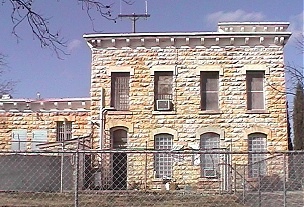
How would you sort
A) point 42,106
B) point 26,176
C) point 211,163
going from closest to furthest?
1. point 26,176
2. point 211,163
3. point 42,106

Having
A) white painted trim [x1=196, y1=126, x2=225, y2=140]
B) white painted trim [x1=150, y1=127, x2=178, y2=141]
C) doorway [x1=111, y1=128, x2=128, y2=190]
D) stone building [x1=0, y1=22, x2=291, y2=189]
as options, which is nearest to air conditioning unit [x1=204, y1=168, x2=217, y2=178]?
stone building [x1=0, y1=22, x2=291, y2=189]

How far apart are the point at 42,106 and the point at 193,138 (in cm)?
890

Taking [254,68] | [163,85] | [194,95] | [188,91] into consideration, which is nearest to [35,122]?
[163,85]

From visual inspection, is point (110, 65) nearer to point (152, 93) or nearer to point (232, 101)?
point (152, 93)

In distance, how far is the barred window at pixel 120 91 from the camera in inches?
979

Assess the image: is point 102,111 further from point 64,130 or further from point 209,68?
point 209,68

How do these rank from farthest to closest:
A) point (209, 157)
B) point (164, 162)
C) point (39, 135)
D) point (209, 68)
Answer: point (39, 135)
point (209, 68)
point (164, 162)
point (209, 157)

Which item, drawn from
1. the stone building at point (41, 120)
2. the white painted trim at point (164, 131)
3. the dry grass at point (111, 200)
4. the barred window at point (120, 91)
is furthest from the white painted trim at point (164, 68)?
the dry grass at point (111, 200)

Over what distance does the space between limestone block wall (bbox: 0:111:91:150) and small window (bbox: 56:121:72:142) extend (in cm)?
24

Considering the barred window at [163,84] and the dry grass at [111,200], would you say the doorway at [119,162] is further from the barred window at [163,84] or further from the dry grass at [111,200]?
the dry grass at [111,200]

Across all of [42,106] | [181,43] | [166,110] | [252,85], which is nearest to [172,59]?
[181,43]

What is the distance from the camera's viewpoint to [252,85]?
2481 centimetres

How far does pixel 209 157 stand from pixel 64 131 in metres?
8.77

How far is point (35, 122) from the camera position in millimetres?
28125
